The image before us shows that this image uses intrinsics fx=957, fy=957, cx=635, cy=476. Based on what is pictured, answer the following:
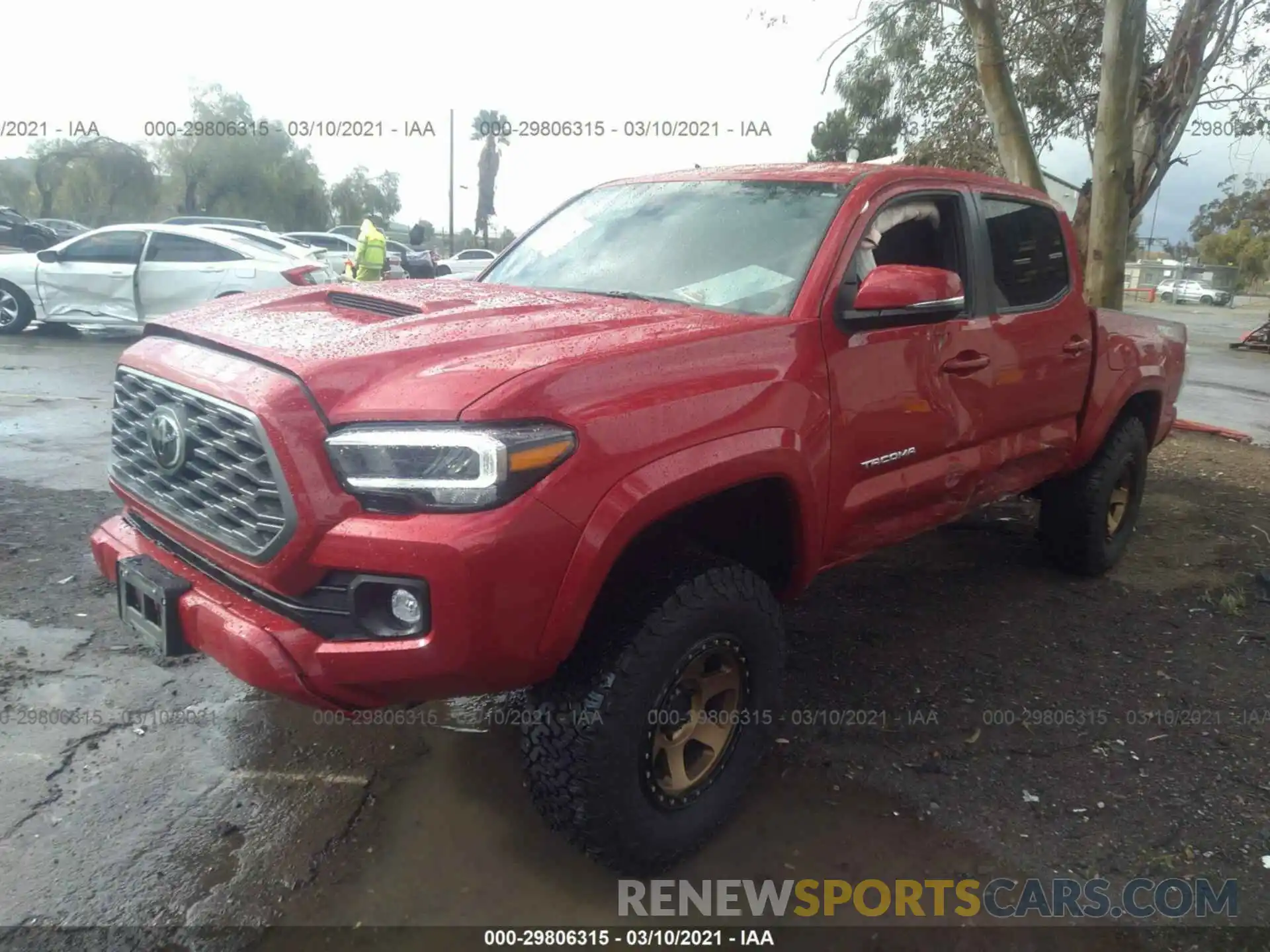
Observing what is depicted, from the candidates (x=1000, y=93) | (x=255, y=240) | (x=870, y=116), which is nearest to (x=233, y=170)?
(x=870, y=116)

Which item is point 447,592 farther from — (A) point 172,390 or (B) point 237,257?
(B) point 237,257

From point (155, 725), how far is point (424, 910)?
52.9 inches

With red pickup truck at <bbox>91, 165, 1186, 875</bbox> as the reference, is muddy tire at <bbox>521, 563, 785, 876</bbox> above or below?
below

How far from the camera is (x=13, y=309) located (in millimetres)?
11562

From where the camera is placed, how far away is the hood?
217cm

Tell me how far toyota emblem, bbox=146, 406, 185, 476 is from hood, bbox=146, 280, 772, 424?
23cm

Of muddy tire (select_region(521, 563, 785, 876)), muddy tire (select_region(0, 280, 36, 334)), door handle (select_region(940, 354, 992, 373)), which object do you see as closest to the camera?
muddy tire (select_region(521, 563, 785, 876))

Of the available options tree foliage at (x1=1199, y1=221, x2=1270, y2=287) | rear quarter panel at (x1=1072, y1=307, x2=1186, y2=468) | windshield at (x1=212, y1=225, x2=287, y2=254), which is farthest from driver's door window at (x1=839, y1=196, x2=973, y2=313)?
tree foliage at (x1=1199, y1=221, x2=1270, y2=287)

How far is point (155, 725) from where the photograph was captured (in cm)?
321

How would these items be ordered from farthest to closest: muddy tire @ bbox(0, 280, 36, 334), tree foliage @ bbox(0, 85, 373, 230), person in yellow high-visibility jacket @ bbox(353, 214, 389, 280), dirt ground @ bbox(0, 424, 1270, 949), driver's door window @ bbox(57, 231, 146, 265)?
tree foliage @ bbox(0, 85, 373, 230) → person in yellow high-visibility jacket @ bbox(353, 214, 389, 280) → muddy tire @ bbox(0, 280, 36, 334) → driver's door window @ bbox(57, 231, 146, 265) → dirt ground @ bbox(0, 424, 1270, 949)

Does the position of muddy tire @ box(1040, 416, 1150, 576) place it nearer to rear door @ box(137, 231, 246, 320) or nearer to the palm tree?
rear door @ box(137, 231, 246, 320)

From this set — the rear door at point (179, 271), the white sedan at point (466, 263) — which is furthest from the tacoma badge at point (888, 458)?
the white sedan at point (466, 263)

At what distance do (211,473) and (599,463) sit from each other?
0.98m

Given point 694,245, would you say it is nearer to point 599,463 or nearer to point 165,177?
point 599,463
